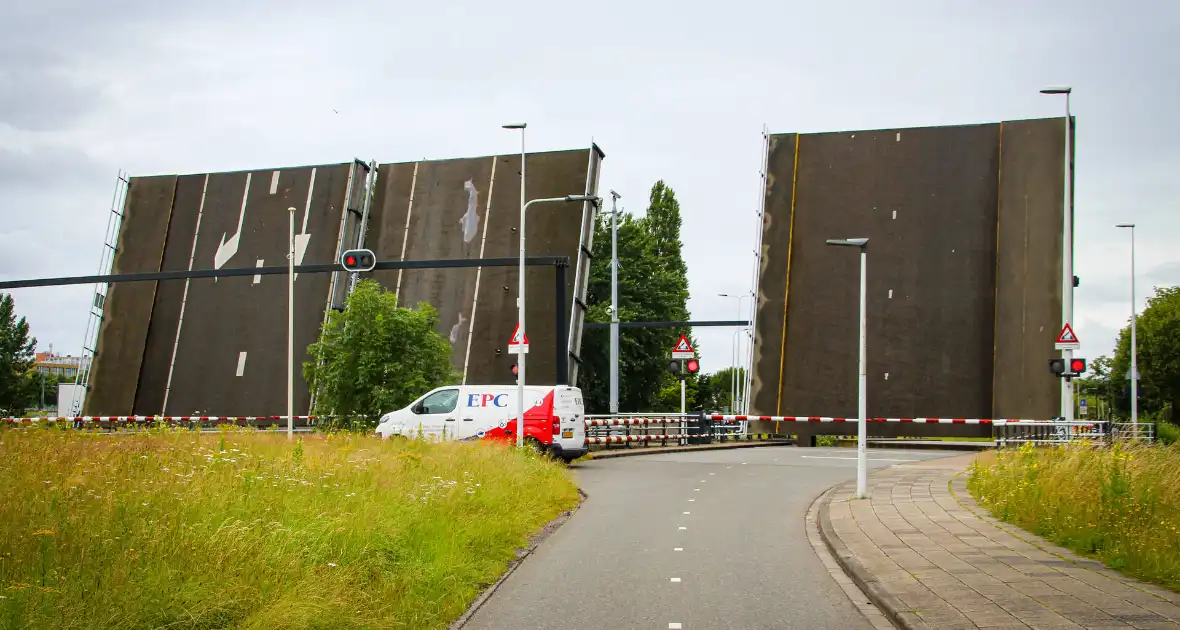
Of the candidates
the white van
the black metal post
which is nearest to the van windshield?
the white van

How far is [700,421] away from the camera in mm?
28750

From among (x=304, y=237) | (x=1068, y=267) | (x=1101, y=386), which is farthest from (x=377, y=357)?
(x=1101, y=386)

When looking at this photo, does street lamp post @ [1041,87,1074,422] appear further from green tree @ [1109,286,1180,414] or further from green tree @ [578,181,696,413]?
green tree @ [1109,286,1180,414]

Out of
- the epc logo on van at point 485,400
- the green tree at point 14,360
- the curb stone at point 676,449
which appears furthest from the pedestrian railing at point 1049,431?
the green tree at point 14,360

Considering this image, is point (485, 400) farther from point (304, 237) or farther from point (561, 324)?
point (304, 237)

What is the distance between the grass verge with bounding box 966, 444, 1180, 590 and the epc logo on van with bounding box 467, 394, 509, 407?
31.2 ft

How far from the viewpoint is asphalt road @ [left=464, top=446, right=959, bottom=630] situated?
21.6 feet

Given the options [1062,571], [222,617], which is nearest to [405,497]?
[222,617]

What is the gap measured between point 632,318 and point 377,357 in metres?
22.7

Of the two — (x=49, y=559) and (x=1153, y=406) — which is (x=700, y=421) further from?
(x=1153, y=406)

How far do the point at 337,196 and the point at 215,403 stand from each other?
21.6ft

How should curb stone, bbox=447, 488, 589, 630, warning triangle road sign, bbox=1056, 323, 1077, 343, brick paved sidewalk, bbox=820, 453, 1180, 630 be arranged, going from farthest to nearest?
1. warning triangle road sign, bbox=1056, 323, 1077, 343
2. curb stone, bbox=447, 488, 589, 630
3. brick paved sidewalk, bbox=820, 453, 1180, 630

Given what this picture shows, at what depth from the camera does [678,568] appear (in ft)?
27.9

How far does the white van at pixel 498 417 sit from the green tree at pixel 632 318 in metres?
21.2
